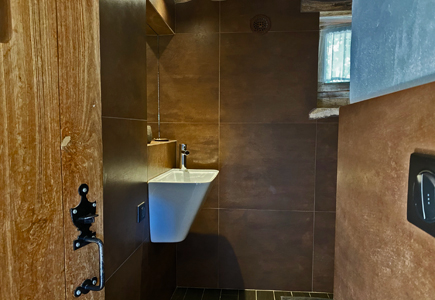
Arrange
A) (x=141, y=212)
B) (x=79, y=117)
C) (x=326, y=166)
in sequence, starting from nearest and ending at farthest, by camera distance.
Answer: (x=79, y=117)
(x=141, y=212)
(x=326, y=166)

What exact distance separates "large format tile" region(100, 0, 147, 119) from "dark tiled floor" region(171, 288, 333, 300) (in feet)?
5.24

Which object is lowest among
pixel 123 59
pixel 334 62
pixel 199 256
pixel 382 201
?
pixel 199 256

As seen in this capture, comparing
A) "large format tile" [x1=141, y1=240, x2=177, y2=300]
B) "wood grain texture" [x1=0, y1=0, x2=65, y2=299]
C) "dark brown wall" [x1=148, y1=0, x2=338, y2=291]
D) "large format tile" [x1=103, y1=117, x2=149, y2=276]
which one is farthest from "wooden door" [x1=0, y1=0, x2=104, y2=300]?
"dark brown wall" [x1=148, y1=0, x2=338, y2=291]

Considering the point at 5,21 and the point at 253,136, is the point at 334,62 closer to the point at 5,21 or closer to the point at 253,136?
the point at 253,136

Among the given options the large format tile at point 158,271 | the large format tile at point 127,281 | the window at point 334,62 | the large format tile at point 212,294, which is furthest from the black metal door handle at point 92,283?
the window at point 334,62

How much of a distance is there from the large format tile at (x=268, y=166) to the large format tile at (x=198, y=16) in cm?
82

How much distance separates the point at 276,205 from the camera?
8.16 feet

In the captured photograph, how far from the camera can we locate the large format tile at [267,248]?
98.2 inches

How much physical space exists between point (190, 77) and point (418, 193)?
2.22 meters

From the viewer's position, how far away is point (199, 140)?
8.16ft

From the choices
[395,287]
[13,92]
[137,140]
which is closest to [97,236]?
[13,92]

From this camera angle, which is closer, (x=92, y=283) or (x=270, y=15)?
(x=92, y=283)

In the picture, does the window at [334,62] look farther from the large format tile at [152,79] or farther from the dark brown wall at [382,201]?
the dark brown wall at [382,201]

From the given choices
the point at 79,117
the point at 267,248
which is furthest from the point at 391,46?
the point at 267,248
